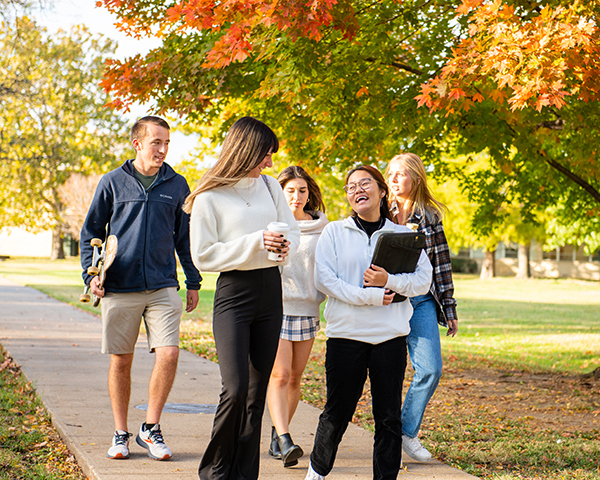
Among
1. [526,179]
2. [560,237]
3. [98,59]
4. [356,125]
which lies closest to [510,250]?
[560,237]

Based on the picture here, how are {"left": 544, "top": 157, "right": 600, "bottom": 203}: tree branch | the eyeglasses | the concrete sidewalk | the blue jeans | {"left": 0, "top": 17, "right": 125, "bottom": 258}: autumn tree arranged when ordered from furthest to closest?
{"left": 0, "top": 17, "right": 125, "bottom": 258}: autumn tree < {"left": 544, "top": 157, "right": 600, "bottom": 203}: tree branch < the blue jeans < the concrete sidewalk < the eyeglasses

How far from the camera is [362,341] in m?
3.95

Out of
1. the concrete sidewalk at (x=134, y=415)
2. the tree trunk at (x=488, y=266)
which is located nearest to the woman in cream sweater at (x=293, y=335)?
the concrete sidewalk at (x=134, y=415)

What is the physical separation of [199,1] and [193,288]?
2.58 m

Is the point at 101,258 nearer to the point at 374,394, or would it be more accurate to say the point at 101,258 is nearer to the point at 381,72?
the point at 374,394

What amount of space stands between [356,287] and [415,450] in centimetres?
154

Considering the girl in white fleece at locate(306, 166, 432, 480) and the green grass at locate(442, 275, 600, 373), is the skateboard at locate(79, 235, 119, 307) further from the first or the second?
the green grass at locate(442, 275, 600, 373)

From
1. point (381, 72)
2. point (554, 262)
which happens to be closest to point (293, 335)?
point (381, 72)

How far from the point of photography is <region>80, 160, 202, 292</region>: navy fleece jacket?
4594 millimetres

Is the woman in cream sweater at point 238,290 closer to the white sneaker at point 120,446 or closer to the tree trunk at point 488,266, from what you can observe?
the white sneaker at point 120,446

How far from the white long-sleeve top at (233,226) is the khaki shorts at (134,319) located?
3.49 ft

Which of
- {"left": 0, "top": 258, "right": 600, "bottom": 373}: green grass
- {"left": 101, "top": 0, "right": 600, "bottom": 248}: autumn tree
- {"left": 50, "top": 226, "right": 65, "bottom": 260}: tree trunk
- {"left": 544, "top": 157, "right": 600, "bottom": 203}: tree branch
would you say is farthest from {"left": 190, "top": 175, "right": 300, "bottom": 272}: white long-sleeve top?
{"left": 50, "top": 226, "right": 65, "bottom": 260}: tree trunk

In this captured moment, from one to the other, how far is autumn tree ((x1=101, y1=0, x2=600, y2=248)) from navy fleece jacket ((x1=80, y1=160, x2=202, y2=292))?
5.97ft

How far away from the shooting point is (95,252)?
462 cm
